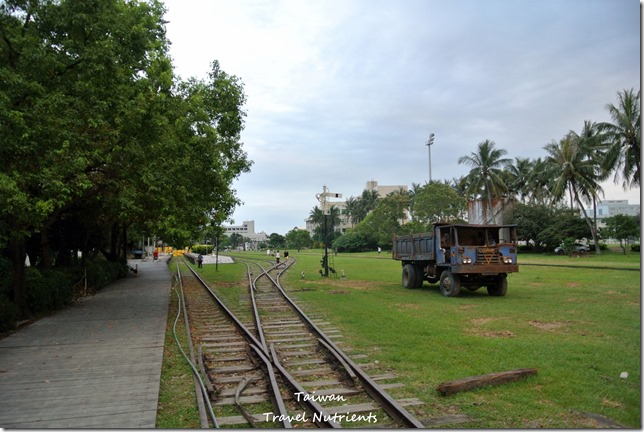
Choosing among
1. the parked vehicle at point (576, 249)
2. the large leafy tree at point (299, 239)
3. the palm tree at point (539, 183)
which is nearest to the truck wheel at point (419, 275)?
the parked vehicle at point (576, 249)

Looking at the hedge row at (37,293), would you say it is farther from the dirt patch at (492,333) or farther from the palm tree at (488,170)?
the palm tree at (488,170)

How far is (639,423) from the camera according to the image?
192 inches

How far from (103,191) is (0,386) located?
778 centimetres

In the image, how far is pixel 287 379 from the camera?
257 inches

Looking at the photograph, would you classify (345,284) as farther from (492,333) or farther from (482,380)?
(482,380)

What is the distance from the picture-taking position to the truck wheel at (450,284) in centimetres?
1531

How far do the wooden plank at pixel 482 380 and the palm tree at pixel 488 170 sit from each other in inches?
2093

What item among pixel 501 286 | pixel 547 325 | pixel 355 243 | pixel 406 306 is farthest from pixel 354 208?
pixel 547 325

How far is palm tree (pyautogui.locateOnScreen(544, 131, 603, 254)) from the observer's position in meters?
46.2

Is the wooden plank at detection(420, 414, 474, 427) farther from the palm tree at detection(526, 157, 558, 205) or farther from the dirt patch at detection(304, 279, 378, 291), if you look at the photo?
the palm tree at detection(526, 157, 558, 205)

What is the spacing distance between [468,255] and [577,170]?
126 feet

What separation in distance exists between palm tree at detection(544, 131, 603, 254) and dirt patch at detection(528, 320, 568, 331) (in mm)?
40183

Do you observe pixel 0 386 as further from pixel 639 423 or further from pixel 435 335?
pixel 639 423

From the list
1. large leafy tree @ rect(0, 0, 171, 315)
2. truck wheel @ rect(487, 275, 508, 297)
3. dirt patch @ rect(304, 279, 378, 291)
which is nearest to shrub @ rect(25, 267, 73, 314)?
large leafy tree @ rect(0, 0, 171, 315)
